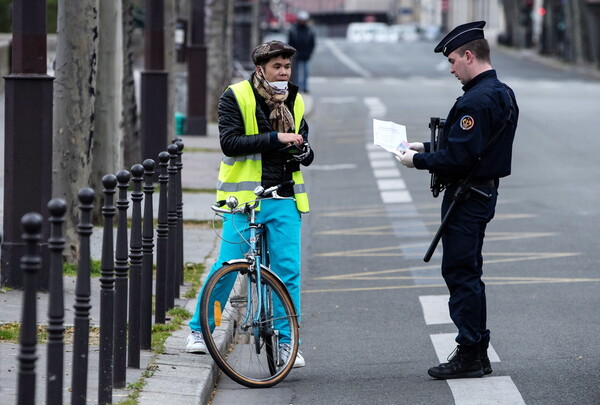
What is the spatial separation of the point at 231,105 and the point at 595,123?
71.0ft

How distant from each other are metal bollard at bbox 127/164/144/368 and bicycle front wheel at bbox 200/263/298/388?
13.9 inches

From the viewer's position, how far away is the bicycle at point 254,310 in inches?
Result: 283

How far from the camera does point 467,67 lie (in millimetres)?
7301

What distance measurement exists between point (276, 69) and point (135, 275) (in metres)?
1.33

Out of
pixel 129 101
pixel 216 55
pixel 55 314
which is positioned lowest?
pixel 55 314

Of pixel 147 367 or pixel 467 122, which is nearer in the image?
pixel 147 367

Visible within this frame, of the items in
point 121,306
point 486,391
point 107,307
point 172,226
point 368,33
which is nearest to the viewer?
point 107,307

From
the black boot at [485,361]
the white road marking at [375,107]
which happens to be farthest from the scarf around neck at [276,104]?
the white road marking at [375,107]

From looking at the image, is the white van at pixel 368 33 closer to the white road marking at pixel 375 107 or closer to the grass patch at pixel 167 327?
the white road marking at pixel 375 107

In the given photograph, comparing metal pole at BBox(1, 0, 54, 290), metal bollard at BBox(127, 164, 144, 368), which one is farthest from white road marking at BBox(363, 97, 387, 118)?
metal bollard at BBox(127, 164, 144, 368)

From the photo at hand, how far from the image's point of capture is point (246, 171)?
7418 mm

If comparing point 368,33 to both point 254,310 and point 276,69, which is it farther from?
point 254,310

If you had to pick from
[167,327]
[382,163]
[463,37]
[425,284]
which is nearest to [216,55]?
[382,163]

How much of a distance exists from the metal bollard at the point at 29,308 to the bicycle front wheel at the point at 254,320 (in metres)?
2.26
